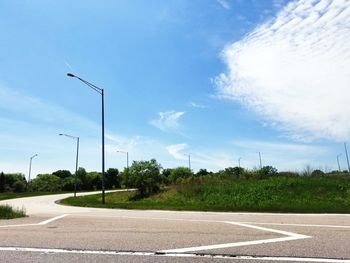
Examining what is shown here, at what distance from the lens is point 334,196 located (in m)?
35.8

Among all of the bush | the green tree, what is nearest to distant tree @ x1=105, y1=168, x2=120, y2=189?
the bush

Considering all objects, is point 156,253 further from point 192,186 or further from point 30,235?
point 192,186

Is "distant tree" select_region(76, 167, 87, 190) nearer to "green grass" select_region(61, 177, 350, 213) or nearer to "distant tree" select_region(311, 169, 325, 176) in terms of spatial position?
"green grass" select_region(61, 177, 350, 213)

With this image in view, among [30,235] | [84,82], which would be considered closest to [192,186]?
[84,82]

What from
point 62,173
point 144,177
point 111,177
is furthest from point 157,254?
point 62,173

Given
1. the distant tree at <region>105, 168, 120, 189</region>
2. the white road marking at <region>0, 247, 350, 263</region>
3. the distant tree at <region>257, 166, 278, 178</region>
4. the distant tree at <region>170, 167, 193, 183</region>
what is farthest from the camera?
the distant tree at <region>105, 168, 120, 189</region>

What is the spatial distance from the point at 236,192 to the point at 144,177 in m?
14.0

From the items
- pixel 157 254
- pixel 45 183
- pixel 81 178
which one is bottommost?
pixel 157 254

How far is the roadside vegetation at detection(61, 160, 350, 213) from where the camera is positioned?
31656mm

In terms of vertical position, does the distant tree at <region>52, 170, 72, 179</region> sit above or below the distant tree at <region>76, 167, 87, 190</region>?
above

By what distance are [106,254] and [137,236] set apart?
2.40 meters

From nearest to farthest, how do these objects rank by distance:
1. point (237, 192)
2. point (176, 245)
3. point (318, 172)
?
1. point (176, 245)
2. point (237, 192)
3. point (318, 172)

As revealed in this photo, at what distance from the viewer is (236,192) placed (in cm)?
4072

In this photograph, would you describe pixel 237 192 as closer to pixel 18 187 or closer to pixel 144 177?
pixel 144 177
